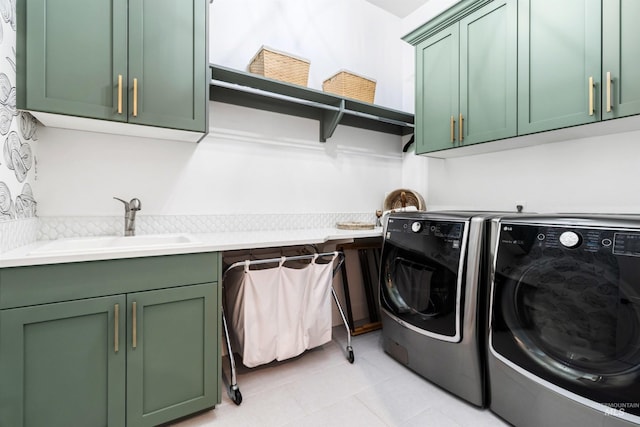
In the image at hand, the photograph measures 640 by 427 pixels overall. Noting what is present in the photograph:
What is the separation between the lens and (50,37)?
56.0 inches

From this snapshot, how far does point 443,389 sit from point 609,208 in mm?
1444

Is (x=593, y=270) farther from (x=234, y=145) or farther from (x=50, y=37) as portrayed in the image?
(x=50, y=37)

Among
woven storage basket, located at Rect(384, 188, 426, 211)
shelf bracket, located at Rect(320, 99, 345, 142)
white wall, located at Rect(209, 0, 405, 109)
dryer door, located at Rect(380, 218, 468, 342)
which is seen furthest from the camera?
woven storage basket, located at Rect(384, 188, 426, 211)

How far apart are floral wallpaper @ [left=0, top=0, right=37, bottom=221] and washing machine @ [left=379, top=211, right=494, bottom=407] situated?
6.66 feet

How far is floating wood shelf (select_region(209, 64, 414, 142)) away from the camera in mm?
2027

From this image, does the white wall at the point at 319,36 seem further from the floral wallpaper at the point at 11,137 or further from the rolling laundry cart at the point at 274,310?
the rolling laundry cart at the point at 274,310

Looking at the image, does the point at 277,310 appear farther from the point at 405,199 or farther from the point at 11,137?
the point at 405,199

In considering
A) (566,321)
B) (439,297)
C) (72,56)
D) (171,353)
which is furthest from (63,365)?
(566,321)

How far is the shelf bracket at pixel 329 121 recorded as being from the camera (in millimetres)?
2377

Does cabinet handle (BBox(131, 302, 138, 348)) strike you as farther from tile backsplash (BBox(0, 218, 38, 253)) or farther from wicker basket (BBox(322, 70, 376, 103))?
wicker basket (BBox(322, 70, 376, 103))

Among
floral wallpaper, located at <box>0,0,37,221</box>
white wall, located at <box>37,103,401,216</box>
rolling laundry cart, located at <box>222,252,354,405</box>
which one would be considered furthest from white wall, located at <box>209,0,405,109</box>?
rolling laundry cart, located at <box>222,252,354,405</box>

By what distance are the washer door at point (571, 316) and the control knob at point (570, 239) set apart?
0.09 ft

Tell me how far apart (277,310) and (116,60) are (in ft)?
5.23

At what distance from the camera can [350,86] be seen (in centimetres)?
242
